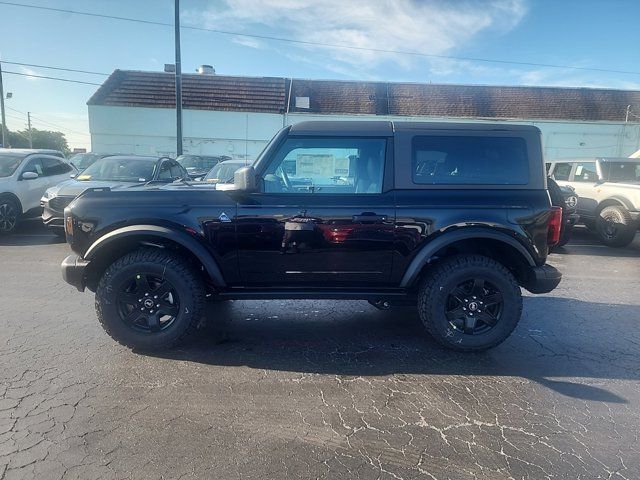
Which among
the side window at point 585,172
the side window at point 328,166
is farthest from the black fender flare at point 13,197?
the side window at point 585,172

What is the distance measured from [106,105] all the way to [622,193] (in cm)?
2475

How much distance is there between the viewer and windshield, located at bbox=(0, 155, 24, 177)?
8.66 meters

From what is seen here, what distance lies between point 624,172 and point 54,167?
13.2 metres

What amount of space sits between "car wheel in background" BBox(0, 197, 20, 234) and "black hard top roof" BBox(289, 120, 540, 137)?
775cm

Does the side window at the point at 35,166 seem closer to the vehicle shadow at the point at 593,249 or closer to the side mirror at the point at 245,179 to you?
the side mirror at the point at 245,179

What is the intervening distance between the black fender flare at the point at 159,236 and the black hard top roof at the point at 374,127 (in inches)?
49.9

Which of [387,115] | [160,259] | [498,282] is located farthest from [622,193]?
[387,115]

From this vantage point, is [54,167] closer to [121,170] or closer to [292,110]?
[121,170]

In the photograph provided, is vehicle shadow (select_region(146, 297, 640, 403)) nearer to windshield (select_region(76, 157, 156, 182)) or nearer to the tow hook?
the tow hook

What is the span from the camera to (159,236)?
3445 mm

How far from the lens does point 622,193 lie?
8.38 meters

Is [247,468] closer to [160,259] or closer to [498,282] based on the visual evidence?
[160,259]

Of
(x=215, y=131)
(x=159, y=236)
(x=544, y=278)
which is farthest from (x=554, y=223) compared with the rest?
(x=215, y=131)

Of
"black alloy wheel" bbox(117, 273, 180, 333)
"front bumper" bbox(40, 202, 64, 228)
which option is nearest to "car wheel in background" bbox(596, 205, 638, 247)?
"black alloy wheel" bbox(117, 273, 180, 333)
